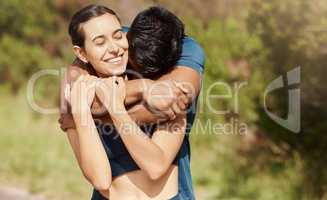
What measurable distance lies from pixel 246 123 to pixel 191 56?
4673 mm

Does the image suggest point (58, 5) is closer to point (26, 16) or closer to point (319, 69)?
point (26, 16)

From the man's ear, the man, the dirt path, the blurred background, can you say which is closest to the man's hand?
the man

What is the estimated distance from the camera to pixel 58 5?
11.3 metres

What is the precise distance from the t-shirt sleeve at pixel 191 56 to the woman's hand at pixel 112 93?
0.73ft

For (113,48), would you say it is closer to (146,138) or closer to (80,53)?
(80,53)

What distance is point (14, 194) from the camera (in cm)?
758

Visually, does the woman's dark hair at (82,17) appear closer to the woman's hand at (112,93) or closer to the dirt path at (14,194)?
the woman's hand at (112,93)

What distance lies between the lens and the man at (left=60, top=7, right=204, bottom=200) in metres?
2.62

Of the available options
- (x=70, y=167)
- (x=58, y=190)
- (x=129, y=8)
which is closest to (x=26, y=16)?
(x=129, y=8)

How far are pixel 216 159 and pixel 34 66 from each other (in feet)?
15.3

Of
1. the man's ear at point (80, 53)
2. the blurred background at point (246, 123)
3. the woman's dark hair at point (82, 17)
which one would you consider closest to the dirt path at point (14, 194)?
the blurred background at point (246, 123)

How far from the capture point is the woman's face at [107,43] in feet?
8.85

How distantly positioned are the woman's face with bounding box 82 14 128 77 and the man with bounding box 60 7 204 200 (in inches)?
1.3

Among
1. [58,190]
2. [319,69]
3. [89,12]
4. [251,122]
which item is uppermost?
[89,12]
